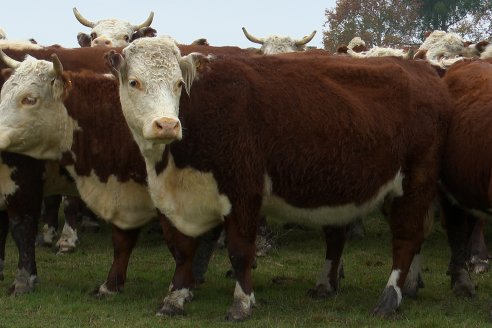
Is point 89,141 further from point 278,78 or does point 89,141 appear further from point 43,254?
point 43,254

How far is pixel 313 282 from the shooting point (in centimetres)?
959

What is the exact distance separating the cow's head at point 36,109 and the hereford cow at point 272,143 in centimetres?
142

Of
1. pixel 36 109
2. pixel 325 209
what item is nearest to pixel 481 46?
pixel 325 209

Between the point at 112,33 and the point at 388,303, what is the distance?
849cm

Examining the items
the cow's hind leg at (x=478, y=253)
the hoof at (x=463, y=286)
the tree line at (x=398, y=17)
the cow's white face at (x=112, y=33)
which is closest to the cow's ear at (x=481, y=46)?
the cow's hind leg at (x=478, y=253)

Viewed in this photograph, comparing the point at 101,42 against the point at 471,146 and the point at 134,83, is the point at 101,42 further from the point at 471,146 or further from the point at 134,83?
the point at 471,146

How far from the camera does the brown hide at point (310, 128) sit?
732 centimetres

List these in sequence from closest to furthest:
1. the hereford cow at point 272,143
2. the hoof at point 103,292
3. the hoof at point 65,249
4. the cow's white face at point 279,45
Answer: the hereford cow at point 272,143 < the hoof at point 103,292 < the hoof at point 65,249 < the cow's white face at point 279,45

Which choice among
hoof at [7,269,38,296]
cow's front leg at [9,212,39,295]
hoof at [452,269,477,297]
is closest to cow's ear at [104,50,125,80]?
cow's front leg at [9,212,39,295]

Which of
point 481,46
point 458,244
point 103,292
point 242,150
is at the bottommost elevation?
point 103,292

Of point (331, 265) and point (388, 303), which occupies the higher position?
point (388, 303)

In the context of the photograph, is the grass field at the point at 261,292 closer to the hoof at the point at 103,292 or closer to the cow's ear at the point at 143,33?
the hoof at the point at 103,292

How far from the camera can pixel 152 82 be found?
707cm

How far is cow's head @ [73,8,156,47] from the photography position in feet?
48.0
